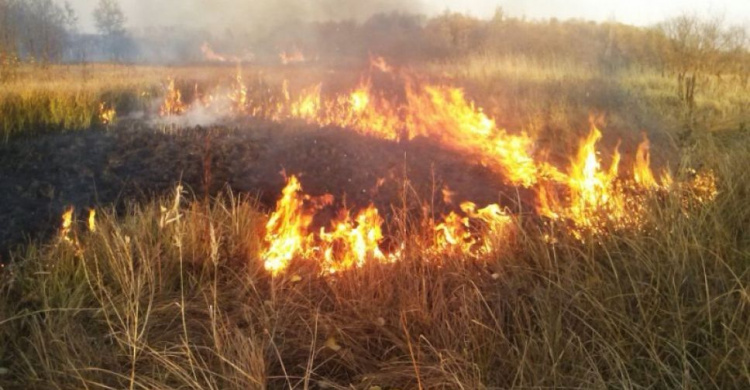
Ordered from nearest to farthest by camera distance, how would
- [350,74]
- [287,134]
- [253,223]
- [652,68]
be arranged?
[253,223]
[287,134]
[350,74]
[652,68]

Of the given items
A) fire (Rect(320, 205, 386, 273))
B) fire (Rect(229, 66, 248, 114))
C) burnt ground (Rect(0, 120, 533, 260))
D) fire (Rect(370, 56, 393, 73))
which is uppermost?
fire (Rect(370, 56, 393, 73))

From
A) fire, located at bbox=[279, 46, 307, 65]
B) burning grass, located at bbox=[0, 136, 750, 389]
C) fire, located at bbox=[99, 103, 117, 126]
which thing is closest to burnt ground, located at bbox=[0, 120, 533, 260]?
burning grass, located at bbox=[0, 136, 750, 389]

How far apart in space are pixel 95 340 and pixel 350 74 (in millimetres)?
7644

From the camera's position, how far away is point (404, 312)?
295 cm

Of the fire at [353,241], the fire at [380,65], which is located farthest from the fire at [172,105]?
Result: the fire at [353,241]

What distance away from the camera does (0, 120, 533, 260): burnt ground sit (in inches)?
195

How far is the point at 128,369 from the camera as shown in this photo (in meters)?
2.81

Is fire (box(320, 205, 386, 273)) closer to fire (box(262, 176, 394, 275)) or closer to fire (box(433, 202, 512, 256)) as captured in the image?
fire (box(262, 176, 394, 275))

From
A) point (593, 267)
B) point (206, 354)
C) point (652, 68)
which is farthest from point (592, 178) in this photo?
point (652, 68)

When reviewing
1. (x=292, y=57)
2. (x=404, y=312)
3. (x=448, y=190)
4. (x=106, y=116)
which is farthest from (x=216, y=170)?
(x=292, y=57)

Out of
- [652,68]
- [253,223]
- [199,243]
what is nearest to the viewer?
[199,243]

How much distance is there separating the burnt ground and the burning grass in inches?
37.3

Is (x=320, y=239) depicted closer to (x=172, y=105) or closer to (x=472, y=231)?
(x=472, y=231)

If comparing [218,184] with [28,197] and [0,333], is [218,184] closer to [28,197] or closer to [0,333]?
[28,197]
